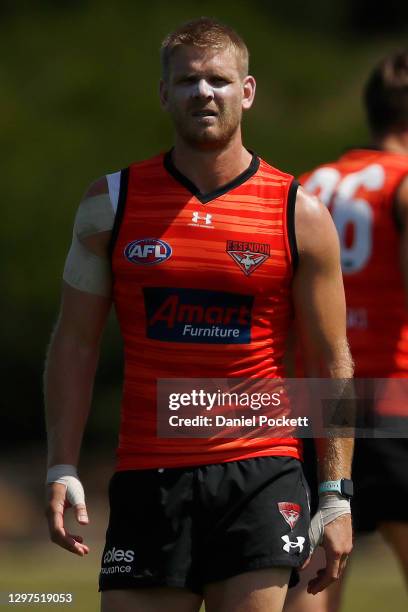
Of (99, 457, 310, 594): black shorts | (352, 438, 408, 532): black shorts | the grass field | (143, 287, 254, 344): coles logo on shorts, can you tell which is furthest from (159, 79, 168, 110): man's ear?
the grass field

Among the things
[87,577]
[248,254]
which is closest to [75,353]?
[248,254]

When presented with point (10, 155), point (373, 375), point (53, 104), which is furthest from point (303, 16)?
point (373, 375)

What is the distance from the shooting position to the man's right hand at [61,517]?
14.8ft

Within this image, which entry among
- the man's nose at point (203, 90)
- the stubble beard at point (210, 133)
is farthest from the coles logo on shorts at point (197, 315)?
the man's nose at point (203, 90)

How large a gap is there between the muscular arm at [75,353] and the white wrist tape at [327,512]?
79 centimetres

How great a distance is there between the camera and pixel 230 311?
4602mm

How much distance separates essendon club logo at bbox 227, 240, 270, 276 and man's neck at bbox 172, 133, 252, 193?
0.23 m

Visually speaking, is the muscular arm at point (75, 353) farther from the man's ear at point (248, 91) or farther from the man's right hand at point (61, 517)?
the man's ear at point (248, 91)

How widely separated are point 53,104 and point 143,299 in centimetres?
1456

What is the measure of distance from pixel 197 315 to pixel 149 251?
0.82ft

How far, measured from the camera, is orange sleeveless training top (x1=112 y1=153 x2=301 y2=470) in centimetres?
457

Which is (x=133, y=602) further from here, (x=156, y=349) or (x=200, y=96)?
(x=200, y=96)

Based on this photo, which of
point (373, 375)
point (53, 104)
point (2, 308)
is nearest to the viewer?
point (373, 375)

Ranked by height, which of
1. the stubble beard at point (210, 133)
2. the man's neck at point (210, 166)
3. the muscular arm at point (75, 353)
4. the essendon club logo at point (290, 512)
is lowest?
the essendon club logo at point (290, 512)
